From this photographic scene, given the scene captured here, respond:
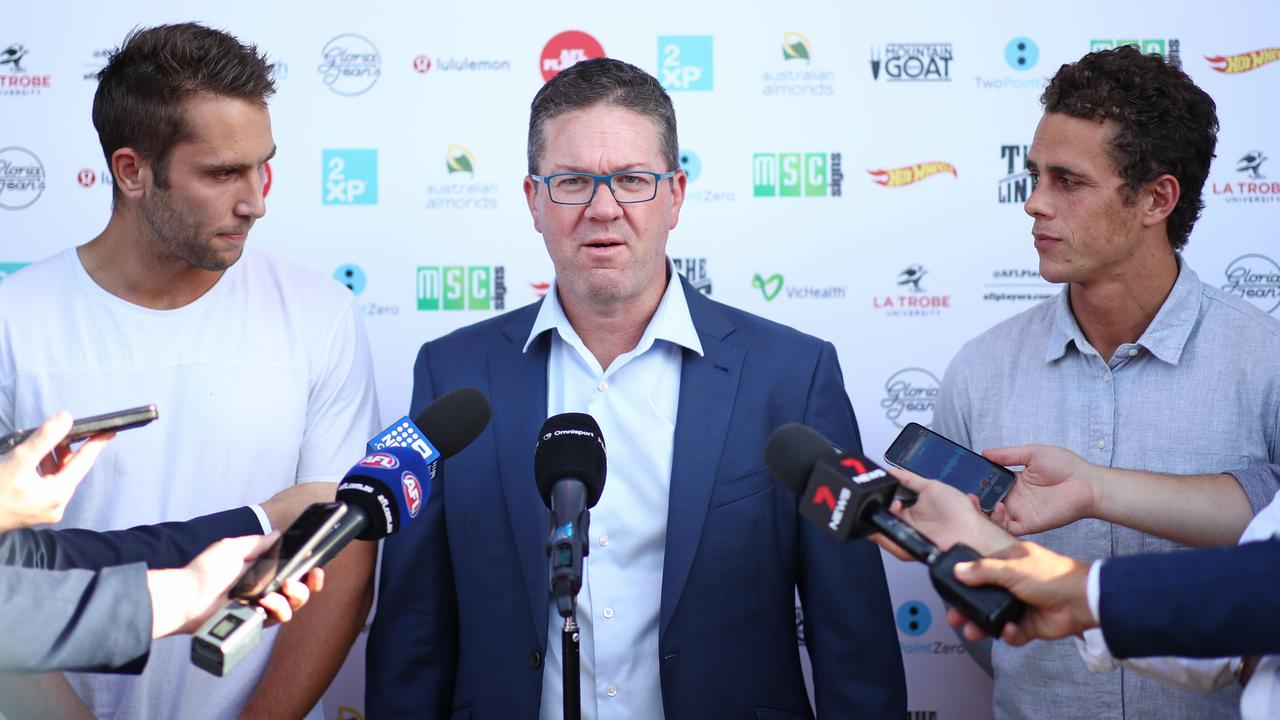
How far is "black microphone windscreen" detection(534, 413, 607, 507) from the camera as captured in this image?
63.2 inches

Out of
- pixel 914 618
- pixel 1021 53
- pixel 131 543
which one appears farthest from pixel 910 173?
pixel 131 543

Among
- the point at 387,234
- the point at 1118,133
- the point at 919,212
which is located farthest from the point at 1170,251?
the point at 387,234

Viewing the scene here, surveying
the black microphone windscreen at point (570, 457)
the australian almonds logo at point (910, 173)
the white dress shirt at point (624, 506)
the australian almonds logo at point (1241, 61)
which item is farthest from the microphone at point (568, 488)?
the australian almonds logo at point (1241, 61)

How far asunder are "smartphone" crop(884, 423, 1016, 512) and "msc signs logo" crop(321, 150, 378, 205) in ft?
5.66

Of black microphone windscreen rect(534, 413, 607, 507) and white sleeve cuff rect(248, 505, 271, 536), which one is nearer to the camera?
black microphone windscreen rect(534, 413, 607, 507)

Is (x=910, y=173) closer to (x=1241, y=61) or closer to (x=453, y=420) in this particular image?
(x=1241, y=61)

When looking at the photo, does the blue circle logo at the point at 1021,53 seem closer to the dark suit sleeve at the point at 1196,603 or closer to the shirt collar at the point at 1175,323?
the shirt collar at the point at 1175,323

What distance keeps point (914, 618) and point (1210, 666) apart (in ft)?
4.74

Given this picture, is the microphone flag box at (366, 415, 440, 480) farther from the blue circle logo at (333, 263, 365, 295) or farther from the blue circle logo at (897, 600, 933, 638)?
the blue circle logo at (897, 600, 933, 638)

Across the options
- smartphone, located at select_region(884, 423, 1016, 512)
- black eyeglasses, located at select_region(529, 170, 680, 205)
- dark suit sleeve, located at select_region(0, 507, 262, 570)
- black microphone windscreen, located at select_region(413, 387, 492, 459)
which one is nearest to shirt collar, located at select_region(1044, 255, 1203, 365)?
smartphone, located at select_region(884, 423, 1016, 512)

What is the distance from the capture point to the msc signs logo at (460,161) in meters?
3.16

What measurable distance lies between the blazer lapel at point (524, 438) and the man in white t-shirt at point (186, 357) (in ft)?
1.21

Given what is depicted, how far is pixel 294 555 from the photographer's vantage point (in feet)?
4.83

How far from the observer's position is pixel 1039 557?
5.23 feet
